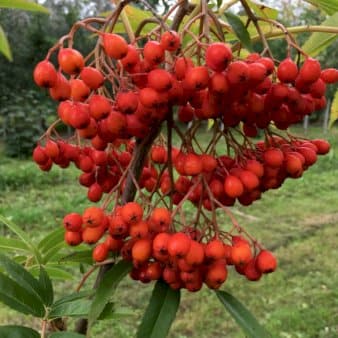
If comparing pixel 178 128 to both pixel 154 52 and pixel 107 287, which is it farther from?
pixel 107 287

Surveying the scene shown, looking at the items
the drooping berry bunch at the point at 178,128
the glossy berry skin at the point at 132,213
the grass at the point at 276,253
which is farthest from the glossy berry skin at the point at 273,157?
the grass at the point at 276,253

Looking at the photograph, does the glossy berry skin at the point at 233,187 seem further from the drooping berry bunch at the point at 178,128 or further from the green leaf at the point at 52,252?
the green leaf at the point at 52,252

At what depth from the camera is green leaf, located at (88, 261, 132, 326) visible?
83 centimetres

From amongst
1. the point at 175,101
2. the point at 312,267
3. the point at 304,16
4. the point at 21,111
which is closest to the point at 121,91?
the point at 175,101

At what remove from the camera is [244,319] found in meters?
0.91

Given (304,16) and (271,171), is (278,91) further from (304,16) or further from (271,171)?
(304,16)

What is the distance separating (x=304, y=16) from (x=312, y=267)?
12.1 meters

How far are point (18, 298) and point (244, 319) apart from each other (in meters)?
0.36

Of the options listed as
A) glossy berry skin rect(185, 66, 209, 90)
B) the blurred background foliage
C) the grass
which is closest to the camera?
glossy berry skin rect(185, 66, 209, 90)

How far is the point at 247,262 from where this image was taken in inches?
33.8

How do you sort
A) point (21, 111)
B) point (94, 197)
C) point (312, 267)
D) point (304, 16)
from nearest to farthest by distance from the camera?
1. point (94, 197)
2. point (312, 267)
3. point (21, 111)
4. point (304, 16)

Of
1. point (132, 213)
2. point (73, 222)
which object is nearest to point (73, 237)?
point (73, 222)

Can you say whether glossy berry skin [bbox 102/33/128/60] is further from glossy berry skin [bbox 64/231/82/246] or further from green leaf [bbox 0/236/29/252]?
green leaf [bbox 0/236/29/252]

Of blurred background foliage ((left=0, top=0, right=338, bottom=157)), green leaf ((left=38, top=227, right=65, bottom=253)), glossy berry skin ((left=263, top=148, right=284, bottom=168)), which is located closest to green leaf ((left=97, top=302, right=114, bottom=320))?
green leaf ((left=38, top=227, right=65, bottom=253))
